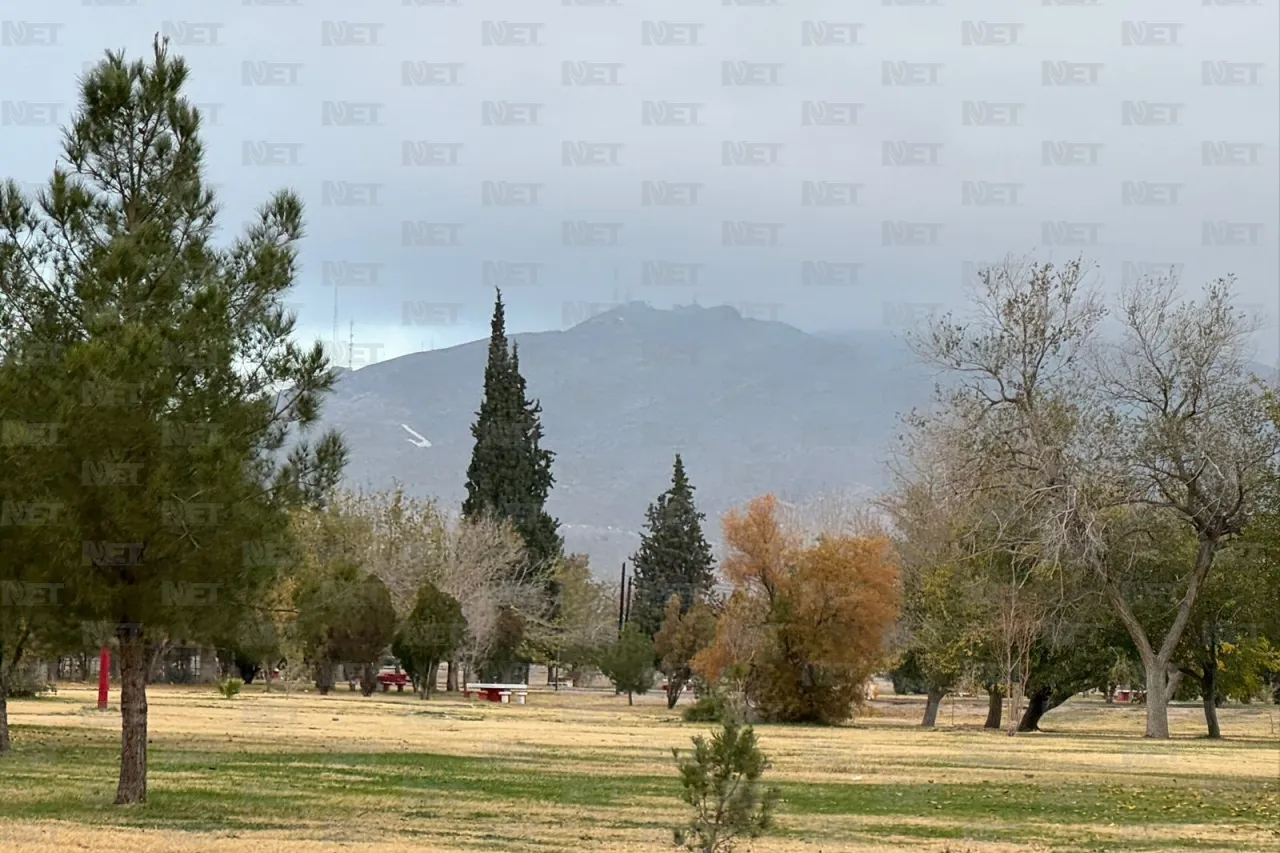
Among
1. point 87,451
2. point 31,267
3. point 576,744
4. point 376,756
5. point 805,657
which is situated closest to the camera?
point 87,451

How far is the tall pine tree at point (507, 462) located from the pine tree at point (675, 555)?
15.4 metres

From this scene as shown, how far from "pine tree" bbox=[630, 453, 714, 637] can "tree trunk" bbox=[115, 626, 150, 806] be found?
70109 millimetres

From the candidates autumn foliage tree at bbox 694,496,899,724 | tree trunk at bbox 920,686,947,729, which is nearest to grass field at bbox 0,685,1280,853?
autumn foliage tree at bbox 694,496,899,724

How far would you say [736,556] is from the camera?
47031 mm

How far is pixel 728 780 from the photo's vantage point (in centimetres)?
1032

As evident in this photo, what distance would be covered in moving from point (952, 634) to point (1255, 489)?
11615 mm

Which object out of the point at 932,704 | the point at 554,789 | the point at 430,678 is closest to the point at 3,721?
the point at 554,789

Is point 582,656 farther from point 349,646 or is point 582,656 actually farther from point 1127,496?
point 1127,496

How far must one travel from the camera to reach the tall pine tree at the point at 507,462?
230 ft

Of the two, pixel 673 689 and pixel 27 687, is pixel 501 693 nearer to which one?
pixel 673 689

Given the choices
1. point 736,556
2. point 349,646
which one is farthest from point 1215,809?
point 349,646

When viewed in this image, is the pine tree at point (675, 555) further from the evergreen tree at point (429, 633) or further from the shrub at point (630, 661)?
the evergreen tree at point (429, 633)

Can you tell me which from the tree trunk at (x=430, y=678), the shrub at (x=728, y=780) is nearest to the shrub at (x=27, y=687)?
the tree trunk at (x=430, y=678)

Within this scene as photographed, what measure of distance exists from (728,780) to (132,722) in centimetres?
760
